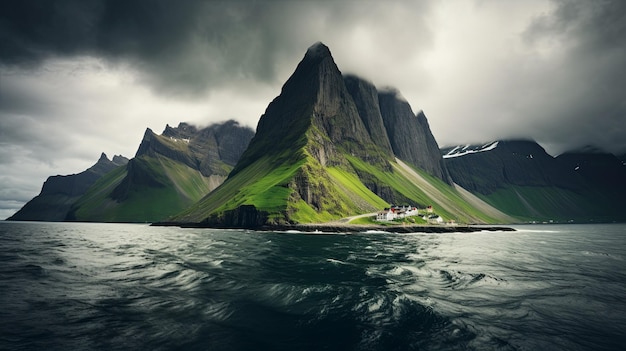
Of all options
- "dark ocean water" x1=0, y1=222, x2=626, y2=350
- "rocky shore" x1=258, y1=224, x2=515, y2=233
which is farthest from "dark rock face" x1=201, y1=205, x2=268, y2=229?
"dark ocean water" x1=0, y1=222, x2=626, y2=350

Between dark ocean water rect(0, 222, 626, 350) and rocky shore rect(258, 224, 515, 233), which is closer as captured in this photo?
dark ocean water rect(0, 222, 626, 350)

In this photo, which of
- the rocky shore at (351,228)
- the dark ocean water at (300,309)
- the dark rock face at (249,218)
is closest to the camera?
the dark ocean water at (300,309)

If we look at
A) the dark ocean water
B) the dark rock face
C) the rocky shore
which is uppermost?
the dark rock face

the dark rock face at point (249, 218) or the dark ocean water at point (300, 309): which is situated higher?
the dark rock face at point (249, 218)

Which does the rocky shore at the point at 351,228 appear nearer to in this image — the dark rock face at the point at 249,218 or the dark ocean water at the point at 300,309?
the dark rock face at the point at 249,218

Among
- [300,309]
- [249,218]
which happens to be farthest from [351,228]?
[300,309]

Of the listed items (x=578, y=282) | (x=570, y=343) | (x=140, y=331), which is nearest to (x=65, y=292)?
(x=140, y=331)

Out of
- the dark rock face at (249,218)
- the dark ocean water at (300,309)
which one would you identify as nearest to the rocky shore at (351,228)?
the dark rock face at (249,218)

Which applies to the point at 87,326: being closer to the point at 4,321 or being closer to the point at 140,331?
the point at 140,331

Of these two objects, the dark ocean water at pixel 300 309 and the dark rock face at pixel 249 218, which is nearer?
the dark ocean water at pixel 300 309

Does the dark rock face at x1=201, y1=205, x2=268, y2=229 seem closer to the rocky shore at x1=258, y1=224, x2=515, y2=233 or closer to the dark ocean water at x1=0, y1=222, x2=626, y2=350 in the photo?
the rocky shore at x1=258, y1=224, x2=515, y2=233

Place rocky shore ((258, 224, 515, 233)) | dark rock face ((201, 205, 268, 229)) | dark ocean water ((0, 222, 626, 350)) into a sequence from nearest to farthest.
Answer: dark ocean water ((0, 222, 626, 350)) < rocky shore ((258, 224, 515, 233)) < dark rock face ((201, 205, 268, 229))

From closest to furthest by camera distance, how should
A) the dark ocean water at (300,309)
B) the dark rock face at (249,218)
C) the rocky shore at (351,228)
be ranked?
the dark ocean water at (300,309) < the rocky shore at (351,228) < the dark rock face at (249,218)
